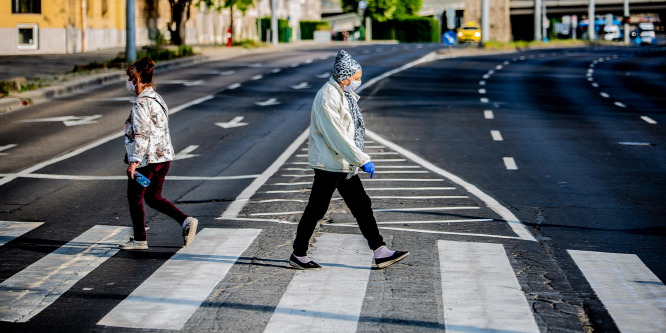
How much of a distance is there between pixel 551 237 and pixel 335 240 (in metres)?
2.14

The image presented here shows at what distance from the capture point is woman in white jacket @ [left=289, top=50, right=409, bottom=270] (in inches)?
309

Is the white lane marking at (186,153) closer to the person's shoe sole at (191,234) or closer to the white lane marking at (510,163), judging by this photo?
the white lane marking at (510,163)

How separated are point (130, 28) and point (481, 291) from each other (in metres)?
29.7

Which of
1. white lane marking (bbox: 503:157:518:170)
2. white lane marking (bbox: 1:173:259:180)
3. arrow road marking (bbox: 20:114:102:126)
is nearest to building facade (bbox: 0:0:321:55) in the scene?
arrow road marking (bbox: 20:114:102:126)

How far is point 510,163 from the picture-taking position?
1580 cm

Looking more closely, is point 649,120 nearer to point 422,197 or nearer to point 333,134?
point 422,197

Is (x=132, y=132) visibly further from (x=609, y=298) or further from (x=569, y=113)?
(x=569, y=113)

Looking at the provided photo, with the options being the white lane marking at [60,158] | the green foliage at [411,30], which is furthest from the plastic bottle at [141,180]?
the green foliage at [411,30]

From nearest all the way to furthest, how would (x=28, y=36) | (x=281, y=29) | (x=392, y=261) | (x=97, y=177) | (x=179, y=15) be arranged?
(x=392, y=261)
(x=97, y=177)
(x=28, y=36)
(x=179, y=15)
(x=281, y=29)

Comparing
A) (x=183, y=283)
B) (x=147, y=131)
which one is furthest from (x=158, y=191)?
(x=183, y=283)

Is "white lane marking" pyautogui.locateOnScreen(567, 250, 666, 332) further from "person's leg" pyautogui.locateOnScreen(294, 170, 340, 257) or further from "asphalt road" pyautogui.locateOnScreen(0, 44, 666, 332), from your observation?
"person's leg" pyautogui.locateOnScreen(294, 170, 340, 257)

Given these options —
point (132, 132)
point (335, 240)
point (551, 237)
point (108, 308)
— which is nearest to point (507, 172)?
point (551, 237)

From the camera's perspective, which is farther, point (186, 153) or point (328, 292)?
point (186, 153)

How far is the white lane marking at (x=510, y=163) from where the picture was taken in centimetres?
1532
